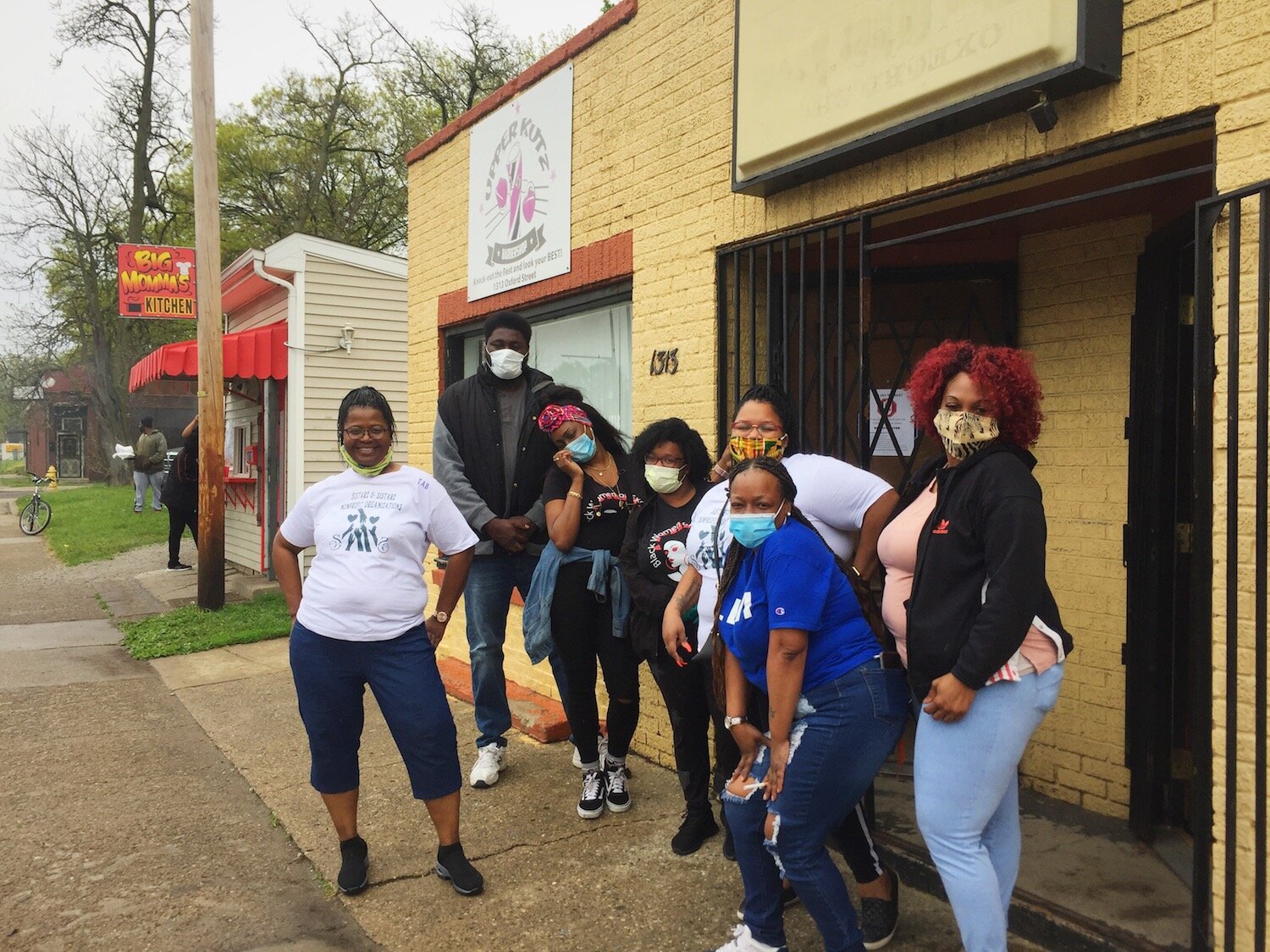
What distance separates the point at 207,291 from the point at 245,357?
1582 mm

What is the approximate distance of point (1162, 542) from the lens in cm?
393

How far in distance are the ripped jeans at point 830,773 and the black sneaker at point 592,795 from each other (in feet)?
5.27

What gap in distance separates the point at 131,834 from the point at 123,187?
28.5 m

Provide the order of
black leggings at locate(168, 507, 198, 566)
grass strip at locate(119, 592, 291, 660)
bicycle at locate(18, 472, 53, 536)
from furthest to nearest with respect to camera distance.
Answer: bicycle at locate(18, 472, 53, 536)
black leggings at locate(168, 507, 198, 566)
grass strip at locate(119, 592, 291, 660)

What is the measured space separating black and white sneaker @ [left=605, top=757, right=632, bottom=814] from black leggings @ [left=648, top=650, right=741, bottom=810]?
1.48 feet

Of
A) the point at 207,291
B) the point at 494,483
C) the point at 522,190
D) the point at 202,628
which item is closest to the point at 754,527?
the point at 494,483

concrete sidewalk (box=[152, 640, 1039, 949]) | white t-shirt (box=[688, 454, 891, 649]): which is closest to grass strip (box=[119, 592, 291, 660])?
concrete sidewalk (box=[152, 640, 1039, 949])

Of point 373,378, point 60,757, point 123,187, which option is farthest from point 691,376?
point 123,187

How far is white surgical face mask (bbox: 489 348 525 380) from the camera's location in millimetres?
4594

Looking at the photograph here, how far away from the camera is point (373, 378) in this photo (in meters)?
11.5

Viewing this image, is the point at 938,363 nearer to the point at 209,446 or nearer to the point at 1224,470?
the point at 1224,470

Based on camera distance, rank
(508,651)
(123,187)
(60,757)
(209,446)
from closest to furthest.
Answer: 1. (60,757)
2. (508,651)
3. (209,446)
4. (123,187)

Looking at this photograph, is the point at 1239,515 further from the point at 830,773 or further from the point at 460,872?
the point at 460,872

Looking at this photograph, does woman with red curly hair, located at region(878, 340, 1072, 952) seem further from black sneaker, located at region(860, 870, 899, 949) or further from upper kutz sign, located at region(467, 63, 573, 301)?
upper kutz sign, located at region(467, 63, 573, 301)
